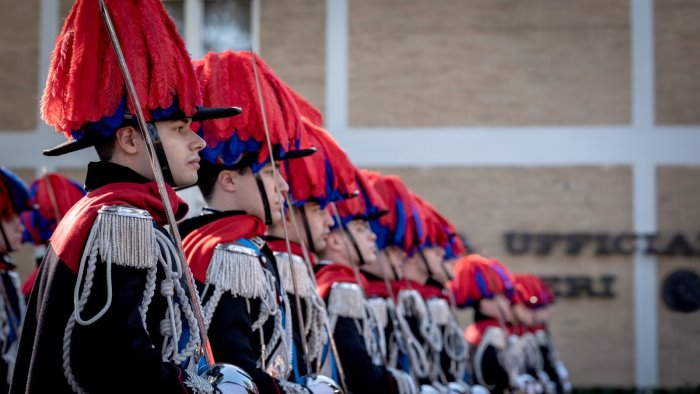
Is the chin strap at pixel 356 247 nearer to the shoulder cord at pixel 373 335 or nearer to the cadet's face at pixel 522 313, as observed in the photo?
the shoulder cord at pixel 373 335

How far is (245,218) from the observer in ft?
14.7

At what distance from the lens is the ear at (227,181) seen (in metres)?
4.64

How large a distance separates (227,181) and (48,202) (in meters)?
4.43

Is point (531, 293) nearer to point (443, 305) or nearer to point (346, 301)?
point (443, 305)

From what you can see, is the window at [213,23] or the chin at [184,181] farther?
the window at [213,23]

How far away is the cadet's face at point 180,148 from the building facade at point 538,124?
15.1 meters

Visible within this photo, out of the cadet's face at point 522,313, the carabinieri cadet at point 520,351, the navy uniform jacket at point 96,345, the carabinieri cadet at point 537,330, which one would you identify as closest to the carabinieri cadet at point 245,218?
the navy uniform jacket at point 96,345

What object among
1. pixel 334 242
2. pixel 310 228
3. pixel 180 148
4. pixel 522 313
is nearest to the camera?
pixel 180 148

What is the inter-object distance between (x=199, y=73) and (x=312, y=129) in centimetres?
130

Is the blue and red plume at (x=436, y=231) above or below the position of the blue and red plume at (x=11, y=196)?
below

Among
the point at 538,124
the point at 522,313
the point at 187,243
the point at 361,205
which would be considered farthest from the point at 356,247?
the point at 538,124

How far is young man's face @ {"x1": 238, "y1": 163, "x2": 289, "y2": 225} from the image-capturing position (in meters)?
4.61

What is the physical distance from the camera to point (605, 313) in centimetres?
1869

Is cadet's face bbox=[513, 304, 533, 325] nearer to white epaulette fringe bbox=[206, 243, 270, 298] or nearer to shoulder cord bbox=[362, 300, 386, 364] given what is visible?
shoulder cord bbox=[362, 300, 386, 364]
